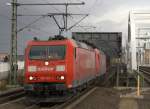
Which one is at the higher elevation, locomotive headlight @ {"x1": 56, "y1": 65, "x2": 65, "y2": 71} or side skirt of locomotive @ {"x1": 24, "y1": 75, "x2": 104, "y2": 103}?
locomotive headlight @ {"x1": 56, "y1": 65, "x2": 65, "y2": 71}

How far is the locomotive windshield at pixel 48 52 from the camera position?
761 inches

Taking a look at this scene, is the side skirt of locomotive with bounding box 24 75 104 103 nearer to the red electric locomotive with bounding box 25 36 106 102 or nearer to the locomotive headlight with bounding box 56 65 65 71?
the red electric locomotive with bounding box 25 36 106 102

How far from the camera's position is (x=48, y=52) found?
63.7 feet

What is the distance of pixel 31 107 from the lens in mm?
18422

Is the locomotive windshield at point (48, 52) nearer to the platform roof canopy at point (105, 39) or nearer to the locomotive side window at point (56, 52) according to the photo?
the locomotive side window at point (56, 52)

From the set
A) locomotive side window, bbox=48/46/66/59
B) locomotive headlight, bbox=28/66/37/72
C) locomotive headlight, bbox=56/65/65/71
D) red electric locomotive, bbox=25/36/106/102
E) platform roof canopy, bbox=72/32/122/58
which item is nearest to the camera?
red electric locomotive, bbox=25/36/106/102

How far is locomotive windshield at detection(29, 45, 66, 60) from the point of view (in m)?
19.3

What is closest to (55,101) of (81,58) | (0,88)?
(81,58)

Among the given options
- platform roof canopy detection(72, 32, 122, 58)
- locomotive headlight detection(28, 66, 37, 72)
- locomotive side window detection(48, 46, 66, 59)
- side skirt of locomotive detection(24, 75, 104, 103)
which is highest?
platform roof canopy detection(72, 32, 122, 58)

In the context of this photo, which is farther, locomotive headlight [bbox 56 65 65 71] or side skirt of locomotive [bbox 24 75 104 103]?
locomotive headlight [bbox 56 65 65 71]

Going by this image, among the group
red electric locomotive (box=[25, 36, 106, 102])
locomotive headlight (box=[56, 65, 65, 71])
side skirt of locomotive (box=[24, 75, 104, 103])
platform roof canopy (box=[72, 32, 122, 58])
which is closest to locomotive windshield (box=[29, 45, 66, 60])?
red electric locomotive (box=[25, 36, 106, 102])

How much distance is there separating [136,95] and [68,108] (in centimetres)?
527

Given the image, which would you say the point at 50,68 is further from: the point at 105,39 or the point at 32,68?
the point at 105,39

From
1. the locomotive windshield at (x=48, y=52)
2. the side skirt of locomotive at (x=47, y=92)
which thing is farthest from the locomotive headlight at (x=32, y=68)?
the side skirt of locomotive at (x=47, y=92)
